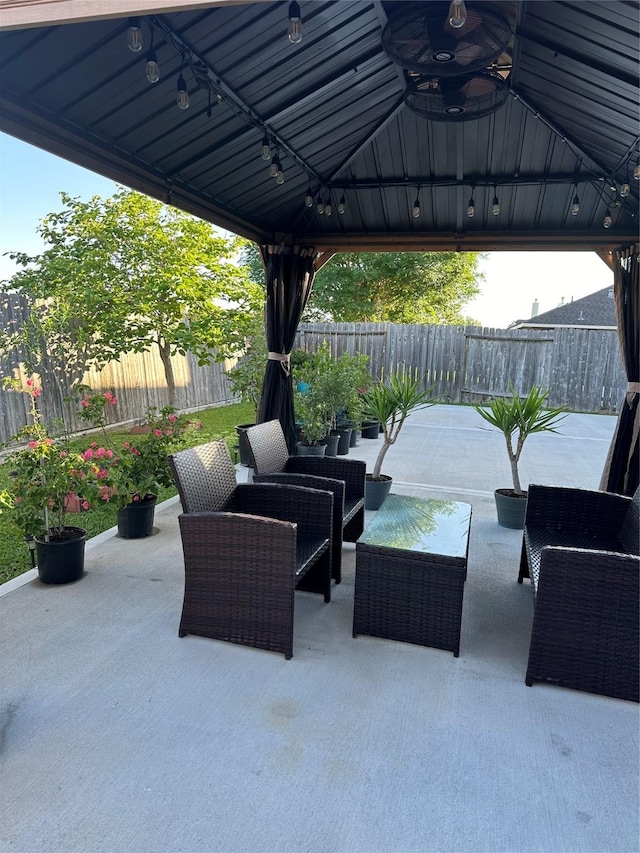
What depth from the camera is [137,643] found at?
7.74 feet

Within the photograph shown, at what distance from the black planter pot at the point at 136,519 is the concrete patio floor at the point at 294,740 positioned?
697mm

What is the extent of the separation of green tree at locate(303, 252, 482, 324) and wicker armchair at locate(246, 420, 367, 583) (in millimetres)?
12516

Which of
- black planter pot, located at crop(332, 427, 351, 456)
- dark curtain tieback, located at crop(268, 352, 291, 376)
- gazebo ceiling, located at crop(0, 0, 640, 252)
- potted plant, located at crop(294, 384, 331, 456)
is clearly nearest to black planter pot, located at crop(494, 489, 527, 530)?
potted plant, located at crop(294, 384, 331, 456)

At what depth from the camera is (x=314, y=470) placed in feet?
11.3

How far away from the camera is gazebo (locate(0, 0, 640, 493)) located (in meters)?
2.25

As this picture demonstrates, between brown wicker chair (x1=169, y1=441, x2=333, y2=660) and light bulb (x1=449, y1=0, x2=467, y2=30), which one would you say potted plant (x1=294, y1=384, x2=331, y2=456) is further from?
light bulb (x1=449, y1=0, x2=467, y2=30)

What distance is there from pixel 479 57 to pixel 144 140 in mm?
1793

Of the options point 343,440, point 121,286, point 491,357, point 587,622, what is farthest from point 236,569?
point 491,357

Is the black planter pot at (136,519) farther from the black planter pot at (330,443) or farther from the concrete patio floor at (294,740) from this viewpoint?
the black planter pot at (330,443)

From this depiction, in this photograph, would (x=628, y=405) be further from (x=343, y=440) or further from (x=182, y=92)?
(x=182, y=92)

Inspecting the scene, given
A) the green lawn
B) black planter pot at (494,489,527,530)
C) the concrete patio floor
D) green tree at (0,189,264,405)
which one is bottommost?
the green lawn

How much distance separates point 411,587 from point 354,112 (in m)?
3.11

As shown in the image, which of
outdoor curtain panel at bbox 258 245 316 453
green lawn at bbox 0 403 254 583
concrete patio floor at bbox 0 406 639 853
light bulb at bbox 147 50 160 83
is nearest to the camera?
concrete patio floor at bbox 0 406 639 853

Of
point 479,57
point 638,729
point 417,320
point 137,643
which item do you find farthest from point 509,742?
point 417,320
